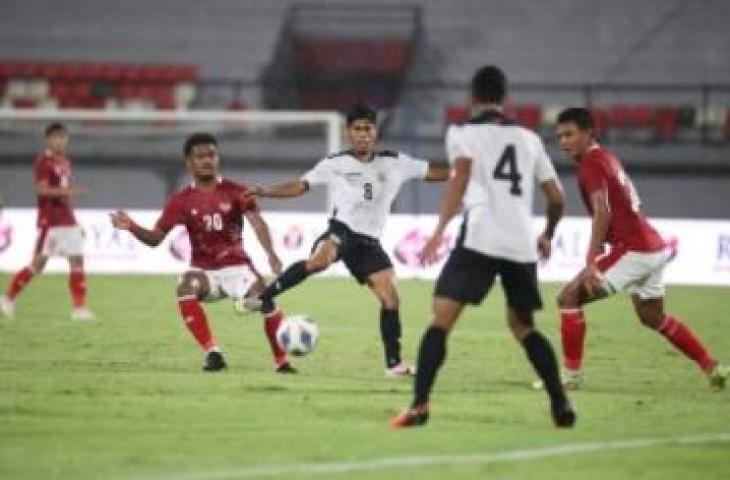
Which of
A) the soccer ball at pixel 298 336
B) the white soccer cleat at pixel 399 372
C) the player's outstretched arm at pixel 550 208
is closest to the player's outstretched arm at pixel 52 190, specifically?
the white soccer cleat at pixel 399 372

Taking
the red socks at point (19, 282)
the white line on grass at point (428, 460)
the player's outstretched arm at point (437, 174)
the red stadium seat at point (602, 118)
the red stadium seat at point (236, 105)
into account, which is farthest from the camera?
the red stadium seat at point (236, 105)

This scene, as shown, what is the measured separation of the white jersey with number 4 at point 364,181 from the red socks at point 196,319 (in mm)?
1369

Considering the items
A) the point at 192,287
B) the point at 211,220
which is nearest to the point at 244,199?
the point at 211,220

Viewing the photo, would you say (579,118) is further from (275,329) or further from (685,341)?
(275,329)

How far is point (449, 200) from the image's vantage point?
944 centimetres

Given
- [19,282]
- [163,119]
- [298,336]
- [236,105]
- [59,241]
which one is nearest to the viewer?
[298,336]

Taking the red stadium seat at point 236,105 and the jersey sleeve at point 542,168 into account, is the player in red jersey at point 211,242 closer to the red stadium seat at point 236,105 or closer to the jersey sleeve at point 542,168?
the jersey sleeve at point 542,168

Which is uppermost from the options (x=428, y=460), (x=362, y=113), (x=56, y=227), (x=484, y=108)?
(x=362, y=113)

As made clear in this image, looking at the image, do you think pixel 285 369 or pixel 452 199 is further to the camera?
pixel 285 369

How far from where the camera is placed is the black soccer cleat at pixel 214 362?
1311 centimetres

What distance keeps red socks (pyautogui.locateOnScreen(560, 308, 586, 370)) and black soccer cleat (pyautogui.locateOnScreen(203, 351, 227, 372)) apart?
2.76 m

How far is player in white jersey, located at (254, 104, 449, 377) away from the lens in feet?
43.9

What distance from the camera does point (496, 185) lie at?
9641 mm

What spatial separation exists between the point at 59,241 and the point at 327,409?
8.88 m
